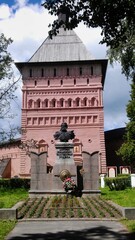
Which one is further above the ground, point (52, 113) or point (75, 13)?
point (52, 113)

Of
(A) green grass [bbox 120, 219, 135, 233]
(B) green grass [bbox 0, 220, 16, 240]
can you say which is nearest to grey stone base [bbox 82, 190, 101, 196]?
(A) green grass [bbox 120, 219, 135, 233]

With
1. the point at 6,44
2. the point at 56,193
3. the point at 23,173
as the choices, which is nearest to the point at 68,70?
the point at 23,173

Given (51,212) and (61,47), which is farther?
(61,47)

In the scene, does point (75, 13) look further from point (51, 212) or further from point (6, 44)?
point (6, 44)

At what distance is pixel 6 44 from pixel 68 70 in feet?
50.7

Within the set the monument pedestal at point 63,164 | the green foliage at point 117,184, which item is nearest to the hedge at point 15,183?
the green foliage at point 117,184

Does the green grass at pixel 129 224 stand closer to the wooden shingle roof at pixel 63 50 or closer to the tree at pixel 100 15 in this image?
the tree at pixel 100 15

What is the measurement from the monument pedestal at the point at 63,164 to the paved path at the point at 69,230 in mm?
→ 7572

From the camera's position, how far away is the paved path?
714cm

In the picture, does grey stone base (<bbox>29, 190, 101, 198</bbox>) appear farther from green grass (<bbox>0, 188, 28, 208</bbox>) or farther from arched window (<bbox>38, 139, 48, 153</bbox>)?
arched window (<bbox>38, 139, 48, 153</bbox>)

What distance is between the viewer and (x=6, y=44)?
24859mm

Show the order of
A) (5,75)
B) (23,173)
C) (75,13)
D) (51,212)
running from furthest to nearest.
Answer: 1. (23,173)
2. (5,75)
3. (51,212)
4. (75,13)

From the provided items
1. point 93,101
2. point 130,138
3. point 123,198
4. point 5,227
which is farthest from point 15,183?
point 5,227

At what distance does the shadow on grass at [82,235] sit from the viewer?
704 centimetres
